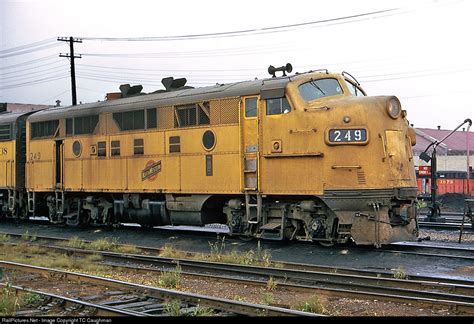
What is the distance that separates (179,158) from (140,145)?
181cm

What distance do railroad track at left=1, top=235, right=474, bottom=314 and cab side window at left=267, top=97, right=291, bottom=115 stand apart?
4.09 meters

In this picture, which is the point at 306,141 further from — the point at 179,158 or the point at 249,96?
the point at 179,158

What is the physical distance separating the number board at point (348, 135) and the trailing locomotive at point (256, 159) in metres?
0.02

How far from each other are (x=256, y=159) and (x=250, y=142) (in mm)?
485

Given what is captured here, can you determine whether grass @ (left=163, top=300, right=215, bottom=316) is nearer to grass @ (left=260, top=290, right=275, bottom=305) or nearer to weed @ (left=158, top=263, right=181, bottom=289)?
grass @ (left=260, top=290, right=275, bottom=305)

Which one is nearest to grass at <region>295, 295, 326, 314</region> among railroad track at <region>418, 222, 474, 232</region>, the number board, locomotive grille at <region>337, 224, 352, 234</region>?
locomotive grille at <region>337, 224, 352, 234</region>

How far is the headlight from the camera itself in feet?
43.8

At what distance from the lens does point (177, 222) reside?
16812mm

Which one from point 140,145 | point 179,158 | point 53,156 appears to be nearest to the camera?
point 179,158

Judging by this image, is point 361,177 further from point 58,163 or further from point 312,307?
point 58,163

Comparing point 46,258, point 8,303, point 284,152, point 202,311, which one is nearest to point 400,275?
point 202,311

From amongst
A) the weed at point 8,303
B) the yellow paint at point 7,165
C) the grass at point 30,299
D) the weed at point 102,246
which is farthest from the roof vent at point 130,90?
the grass at point 30,299

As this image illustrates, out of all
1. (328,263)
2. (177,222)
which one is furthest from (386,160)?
(177,222)

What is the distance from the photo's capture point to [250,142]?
1475 centimetres
